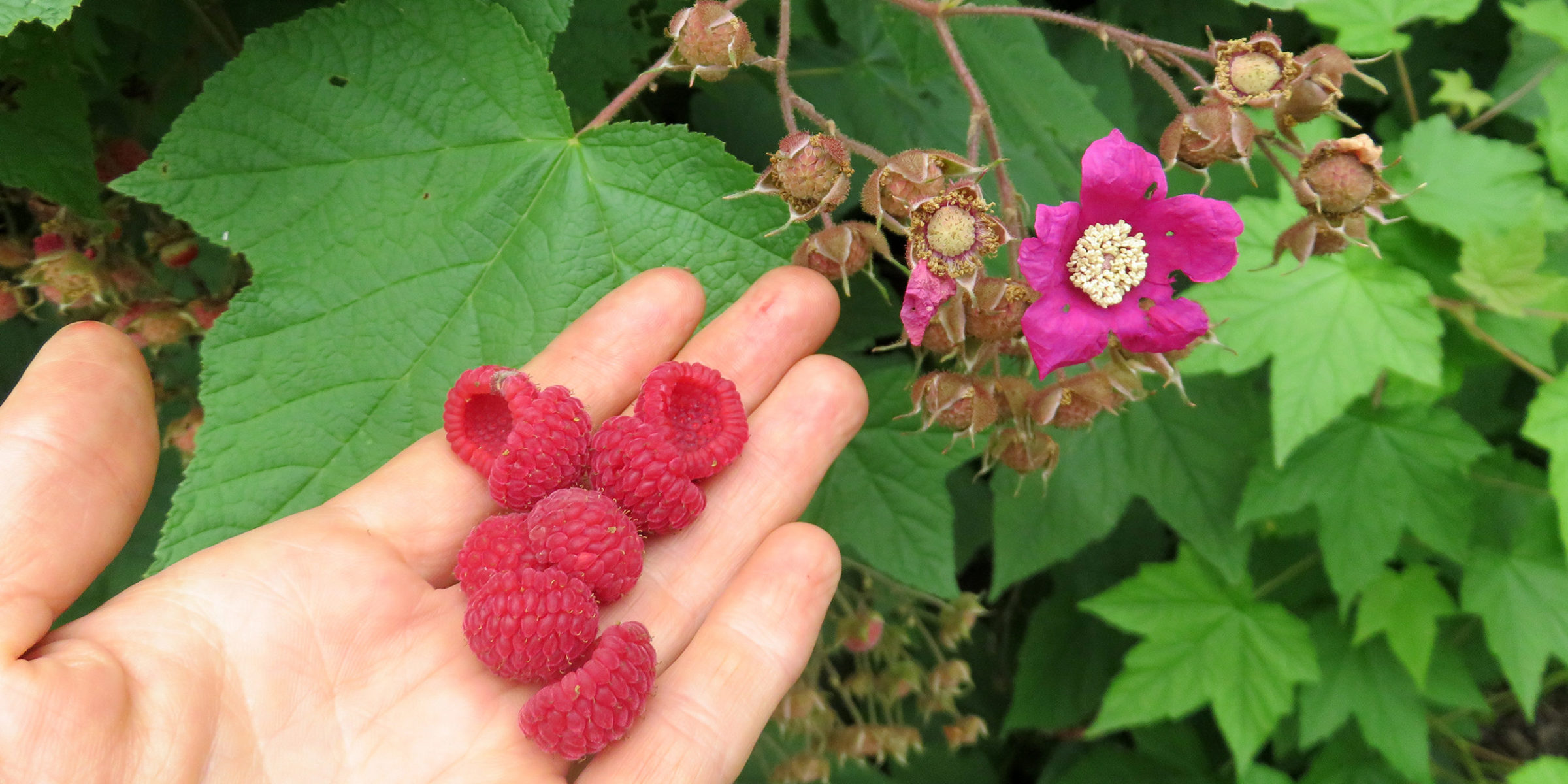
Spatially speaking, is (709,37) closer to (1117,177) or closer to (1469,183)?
(1117,177)

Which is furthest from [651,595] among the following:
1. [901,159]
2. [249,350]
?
[901,159]

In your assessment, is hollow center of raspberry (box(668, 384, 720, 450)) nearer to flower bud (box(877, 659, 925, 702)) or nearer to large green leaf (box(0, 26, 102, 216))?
flower bud (box(877, 659, 925, 702))

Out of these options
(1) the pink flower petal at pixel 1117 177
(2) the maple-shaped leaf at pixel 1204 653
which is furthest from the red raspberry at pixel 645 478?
(2) the maple-shaped leaf at pixel 1204 653

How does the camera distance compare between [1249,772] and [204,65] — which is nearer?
[204,65]

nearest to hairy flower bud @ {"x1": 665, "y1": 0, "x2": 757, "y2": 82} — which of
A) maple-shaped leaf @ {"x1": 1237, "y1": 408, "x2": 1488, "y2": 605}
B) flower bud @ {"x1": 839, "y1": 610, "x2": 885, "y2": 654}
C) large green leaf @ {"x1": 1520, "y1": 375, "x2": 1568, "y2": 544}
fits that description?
flower bud @ {"x1": 839, "y1": 610, "x2": 885, "y2": 654}

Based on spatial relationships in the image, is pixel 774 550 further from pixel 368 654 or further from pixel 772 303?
pixel 368 654

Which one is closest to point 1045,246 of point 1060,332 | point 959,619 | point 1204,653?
point 1060,332

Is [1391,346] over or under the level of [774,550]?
under
